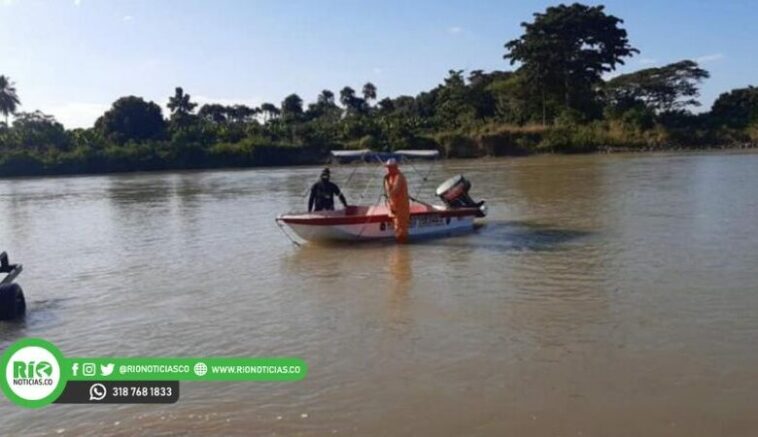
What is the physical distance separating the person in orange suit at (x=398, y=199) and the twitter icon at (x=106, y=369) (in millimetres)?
7945

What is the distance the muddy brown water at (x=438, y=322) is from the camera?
5652mm

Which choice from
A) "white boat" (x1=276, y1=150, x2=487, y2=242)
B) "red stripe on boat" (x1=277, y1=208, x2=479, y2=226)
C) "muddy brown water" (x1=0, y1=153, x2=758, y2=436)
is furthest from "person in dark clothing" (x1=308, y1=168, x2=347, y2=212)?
"muddy brown water" (x1=0, y1=153, x2=758, y2=436)

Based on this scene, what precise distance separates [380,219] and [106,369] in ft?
27.1

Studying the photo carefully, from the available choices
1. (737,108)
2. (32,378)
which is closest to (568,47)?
(737,108)

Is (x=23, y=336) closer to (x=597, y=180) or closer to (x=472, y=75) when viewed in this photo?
(x=597, y=180)

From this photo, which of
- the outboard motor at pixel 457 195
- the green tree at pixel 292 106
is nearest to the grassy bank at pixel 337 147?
the green tree at pixel 292 106

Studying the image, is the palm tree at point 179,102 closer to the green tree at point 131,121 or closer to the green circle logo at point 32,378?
the green tree at point 131,121

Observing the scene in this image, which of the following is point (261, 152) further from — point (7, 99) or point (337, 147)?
point (7, 99)

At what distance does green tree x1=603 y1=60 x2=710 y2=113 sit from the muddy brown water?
49721 mm

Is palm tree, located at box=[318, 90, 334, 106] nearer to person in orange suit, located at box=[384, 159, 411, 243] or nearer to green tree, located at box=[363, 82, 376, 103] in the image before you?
green tree, located at box=[363, 82, 376, 103]

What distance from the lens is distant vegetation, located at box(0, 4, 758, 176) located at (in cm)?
5819

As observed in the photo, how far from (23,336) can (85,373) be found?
7.54 ft

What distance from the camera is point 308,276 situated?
11.6m

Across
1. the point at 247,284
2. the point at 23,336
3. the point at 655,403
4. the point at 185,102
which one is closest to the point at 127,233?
the point at 247,284
